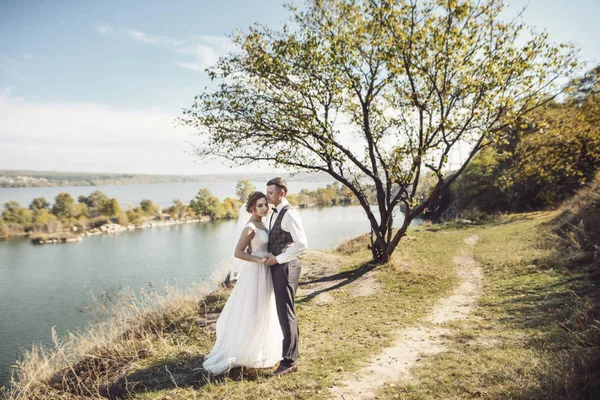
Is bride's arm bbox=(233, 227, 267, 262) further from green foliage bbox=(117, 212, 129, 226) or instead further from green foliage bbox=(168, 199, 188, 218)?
green foliage bbox=(168, 199, 188, 218)

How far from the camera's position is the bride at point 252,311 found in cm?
495

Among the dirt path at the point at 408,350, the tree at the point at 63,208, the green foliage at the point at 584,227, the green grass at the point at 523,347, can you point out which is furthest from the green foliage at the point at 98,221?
the green foliage at the point at 584,227

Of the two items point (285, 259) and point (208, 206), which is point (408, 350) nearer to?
point (285, 259)

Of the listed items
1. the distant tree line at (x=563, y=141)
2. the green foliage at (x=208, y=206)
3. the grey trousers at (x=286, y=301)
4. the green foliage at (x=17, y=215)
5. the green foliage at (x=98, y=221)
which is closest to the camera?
the grey trousers at (x=286, y=301)

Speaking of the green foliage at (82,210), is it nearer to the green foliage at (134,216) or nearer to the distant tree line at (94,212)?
the distant tree line at (94,212)

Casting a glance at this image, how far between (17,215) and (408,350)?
219 ft

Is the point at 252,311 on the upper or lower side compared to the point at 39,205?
upper

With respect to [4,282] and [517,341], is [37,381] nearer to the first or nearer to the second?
[517,341]

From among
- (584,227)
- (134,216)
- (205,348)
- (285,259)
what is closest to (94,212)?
(134,216)

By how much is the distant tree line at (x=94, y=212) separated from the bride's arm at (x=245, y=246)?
4110 centimetres

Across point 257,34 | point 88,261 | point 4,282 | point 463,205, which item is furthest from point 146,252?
point 463,205

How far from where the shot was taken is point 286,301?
4.86 m

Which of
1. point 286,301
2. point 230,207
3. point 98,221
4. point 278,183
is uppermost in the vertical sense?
point 278,183

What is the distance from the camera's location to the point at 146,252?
34594 millimetres
